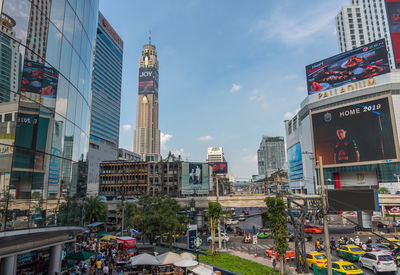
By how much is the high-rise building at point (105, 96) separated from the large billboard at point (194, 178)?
212 feet

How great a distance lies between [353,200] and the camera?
1346 inches

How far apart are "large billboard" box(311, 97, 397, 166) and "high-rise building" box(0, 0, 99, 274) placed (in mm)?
87030

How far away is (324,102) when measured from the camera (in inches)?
3844

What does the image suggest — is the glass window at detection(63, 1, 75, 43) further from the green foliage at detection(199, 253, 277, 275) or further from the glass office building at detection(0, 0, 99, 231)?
the green foliage at detection(199, 253, 277, 275)

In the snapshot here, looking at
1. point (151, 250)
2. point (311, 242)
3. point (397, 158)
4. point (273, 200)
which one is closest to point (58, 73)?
point (273, 200)

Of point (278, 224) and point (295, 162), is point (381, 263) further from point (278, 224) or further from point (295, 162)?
point (295, 162)

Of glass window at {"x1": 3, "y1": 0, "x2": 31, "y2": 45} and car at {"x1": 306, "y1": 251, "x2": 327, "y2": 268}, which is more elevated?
glass window at {"x1": 3, "y1": 0, "x2": 31, "y2": 45}

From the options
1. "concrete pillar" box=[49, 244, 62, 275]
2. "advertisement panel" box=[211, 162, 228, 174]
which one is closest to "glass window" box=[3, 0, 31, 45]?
"concrete pillar" box=[49, 244, 62, 275]

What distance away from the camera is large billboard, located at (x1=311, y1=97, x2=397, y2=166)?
81.6m

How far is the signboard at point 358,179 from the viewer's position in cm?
8744

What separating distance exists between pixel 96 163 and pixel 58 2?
13803 cm

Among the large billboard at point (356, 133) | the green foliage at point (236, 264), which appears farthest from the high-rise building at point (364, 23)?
the green foliage at point (236, 264)

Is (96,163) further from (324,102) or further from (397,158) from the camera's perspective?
(397,158)

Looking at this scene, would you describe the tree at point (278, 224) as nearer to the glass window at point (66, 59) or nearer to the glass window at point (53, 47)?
the glass window at point (66, 59)
